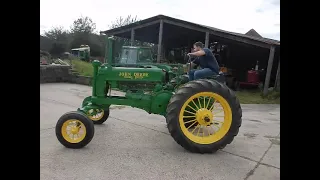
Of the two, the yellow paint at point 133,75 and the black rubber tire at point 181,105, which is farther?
the yellow paint at point 133,75

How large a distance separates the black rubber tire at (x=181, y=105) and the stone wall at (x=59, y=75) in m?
8.54

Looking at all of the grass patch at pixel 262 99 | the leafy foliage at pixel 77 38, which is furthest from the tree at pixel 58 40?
the grass patch at pixel 262 99

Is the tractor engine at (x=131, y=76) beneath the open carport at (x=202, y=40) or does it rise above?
beneath

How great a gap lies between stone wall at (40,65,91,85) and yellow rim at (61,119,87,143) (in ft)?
26.5

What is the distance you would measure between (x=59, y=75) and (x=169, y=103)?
948 cm

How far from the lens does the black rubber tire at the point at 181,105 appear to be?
3.49m

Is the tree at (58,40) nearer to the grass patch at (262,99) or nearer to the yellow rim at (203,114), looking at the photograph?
the grass patch at (262,99)

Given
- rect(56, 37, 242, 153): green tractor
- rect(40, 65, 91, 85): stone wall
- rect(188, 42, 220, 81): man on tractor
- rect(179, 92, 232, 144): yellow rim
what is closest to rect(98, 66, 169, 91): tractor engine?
rect(56, 37, 242, 153): green tractor

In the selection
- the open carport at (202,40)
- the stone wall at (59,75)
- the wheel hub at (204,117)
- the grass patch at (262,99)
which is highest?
the open carport at (202,40)

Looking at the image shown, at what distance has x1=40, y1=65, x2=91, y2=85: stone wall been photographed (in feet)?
37.3

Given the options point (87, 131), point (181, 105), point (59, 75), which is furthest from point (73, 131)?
point (59, 75)

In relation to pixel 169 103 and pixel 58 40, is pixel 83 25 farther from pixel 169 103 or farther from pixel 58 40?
pixel 169 103
